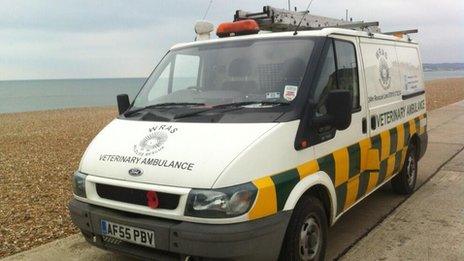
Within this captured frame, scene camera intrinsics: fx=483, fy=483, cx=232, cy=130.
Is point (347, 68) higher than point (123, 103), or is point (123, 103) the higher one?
point (347, 68)

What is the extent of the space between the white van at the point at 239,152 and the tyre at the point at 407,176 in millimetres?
1384

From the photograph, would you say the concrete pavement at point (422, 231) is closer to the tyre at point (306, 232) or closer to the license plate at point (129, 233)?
the tyre at point (306, 232)

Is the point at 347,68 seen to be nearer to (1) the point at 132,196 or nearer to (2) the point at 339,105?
(2) the point at 339,105

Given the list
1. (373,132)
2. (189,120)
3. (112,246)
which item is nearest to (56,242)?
(112,246)

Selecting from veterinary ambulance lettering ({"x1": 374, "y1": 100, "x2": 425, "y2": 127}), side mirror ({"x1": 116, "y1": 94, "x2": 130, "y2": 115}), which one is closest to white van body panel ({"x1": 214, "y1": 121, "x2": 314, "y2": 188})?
veterinary ambulance lettering ({"x1": 374, "y1": 100, "x2": 425, "y2": 127})

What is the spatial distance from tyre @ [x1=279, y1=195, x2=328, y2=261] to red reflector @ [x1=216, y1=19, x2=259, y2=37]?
6.10ft

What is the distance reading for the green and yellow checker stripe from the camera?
3283 mm

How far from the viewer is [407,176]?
21.1 ft

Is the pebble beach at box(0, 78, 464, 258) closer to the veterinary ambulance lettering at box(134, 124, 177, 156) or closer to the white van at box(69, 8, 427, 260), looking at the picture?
the white van at box(69, 8, 427, 260)

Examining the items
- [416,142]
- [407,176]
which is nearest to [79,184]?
[407,176]

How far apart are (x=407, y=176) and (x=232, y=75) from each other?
3.38 metres

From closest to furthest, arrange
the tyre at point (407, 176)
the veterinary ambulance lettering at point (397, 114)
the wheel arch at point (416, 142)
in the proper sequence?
the veterinary ambulance lettering at point (397, 114), the tyre at point (407, 176), the wheel arch at point (416, 142)

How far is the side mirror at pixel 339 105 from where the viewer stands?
12.3 ft

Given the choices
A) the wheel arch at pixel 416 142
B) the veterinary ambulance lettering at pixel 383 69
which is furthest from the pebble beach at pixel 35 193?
the wheel arch at pixel 416 142
